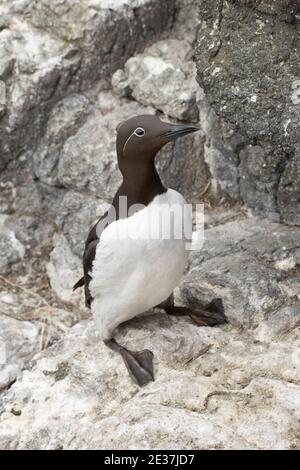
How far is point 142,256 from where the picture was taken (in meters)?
3.89

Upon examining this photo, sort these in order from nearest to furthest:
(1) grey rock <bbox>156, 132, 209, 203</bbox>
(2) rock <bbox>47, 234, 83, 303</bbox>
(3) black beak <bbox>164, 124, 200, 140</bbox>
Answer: (3) black beak <bbox>164, 124, 200, 140</bbox> < (1) grey rock <bbox>156, 132, 209, 203</bbox> < (2) rock <bbox>47, 234, 83, 303</bbox>

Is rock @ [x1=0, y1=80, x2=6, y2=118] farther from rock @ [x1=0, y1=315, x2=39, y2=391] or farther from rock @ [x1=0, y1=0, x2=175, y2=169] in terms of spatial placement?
rock @ [x1=0, y1=315, x2=39, y2=391]

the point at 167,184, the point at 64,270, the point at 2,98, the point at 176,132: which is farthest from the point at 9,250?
the point at 176,132

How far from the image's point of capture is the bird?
12.5 feet

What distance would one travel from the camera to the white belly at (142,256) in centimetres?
389

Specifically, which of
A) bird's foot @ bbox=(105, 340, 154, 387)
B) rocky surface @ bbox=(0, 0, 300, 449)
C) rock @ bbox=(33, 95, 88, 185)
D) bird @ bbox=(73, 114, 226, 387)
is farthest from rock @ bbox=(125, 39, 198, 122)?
bird's foot @ bbox=(105, 340, 154, 387)

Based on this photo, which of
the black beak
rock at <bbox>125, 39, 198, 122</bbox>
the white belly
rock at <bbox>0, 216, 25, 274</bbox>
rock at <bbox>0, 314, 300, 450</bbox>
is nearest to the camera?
rock at <bbox>0, 314, 300, 450</bbox>

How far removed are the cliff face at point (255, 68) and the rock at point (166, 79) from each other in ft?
3.22

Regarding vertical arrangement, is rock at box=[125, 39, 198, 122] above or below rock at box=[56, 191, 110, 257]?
above

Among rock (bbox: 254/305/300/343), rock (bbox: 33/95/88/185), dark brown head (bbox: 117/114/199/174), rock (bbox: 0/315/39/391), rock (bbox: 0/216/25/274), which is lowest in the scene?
rock (bbox: 0/315/39/391)

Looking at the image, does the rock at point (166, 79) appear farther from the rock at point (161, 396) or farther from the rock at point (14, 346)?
the rock at point (14, 346)

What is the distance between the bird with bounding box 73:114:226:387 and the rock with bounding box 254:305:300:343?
0.58 meters

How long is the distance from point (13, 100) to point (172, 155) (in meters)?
1.33

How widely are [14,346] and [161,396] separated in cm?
169
